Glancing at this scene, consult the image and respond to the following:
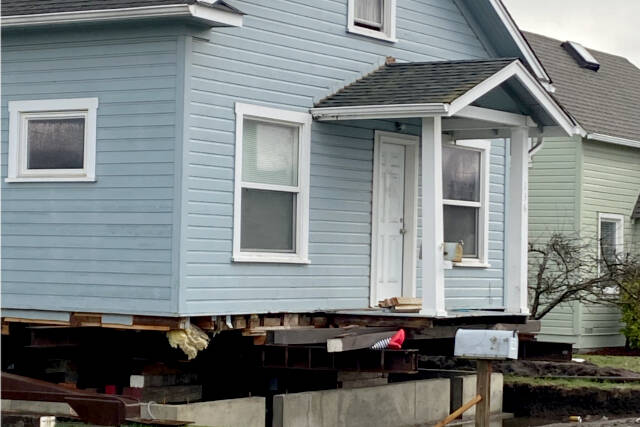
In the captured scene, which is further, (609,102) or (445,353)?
(609,102)

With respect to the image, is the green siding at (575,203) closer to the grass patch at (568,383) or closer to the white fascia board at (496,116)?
the grass patch at (568,383)

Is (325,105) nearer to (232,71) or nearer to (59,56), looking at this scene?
(232,71)

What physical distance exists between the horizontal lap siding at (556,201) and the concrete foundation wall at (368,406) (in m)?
10.1

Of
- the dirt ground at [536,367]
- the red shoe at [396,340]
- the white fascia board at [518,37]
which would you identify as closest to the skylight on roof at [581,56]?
the dirt ground at [536,367]

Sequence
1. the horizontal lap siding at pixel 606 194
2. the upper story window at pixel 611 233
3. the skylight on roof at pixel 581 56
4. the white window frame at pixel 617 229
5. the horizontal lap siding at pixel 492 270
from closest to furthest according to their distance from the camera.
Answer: the horizontal lap siding at pixel 492 270, the horizontal lap siding at pixel 606 194, the white window frame at pixel 617 229, the upper story window at pixel 611 233, the skylight on roof at pixel 581 56

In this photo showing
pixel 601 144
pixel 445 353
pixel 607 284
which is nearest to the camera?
pixel 445 353

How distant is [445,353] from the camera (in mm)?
19000

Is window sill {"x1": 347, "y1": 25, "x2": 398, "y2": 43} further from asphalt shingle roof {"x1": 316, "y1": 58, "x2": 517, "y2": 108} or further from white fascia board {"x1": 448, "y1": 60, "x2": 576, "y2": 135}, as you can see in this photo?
white fascia board {"x1": 448, "y1": 60, "x2": 576, "y2": 135}

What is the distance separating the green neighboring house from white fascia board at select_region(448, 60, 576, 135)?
9676mm

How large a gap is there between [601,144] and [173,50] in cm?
1663

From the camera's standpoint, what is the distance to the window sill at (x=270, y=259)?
14.4m

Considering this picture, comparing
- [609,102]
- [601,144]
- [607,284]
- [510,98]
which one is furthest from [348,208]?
[609,102]

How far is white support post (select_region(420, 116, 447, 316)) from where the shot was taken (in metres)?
15.2

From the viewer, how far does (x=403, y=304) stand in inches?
638
